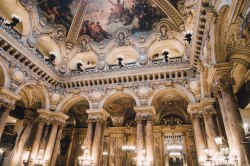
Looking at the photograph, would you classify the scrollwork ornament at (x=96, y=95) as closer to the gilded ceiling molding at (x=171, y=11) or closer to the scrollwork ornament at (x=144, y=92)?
the scrollwork ornament at (x=144, y=92)

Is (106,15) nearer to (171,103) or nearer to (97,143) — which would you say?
(171,103)

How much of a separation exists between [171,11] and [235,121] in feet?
33.7

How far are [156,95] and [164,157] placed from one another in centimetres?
547

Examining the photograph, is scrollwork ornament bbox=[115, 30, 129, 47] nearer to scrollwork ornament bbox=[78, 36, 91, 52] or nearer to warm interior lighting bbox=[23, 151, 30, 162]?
scrollwork ornament bbox=[78, 36, 91, 52]

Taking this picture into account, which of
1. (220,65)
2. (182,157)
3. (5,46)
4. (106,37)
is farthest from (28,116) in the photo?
(220,65)

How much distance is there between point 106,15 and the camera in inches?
647

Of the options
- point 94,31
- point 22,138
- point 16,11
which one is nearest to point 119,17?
point 94,31

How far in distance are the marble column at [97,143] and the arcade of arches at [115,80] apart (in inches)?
2.5

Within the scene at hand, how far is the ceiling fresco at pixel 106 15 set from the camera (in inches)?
608

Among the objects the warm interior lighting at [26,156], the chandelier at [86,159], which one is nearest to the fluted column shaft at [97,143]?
the chandelier at [86,159]

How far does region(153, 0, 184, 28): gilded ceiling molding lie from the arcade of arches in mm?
72

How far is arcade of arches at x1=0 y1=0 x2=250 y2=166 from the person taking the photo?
11.0 m

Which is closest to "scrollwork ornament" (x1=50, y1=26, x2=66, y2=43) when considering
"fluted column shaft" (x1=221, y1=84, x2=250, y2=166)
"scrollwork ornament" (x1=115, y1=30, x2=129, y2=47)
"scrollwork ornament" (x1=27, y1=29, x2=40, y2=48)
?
"scrollwork ornament" (x1=27, y1=29, x2=40, y2=48)

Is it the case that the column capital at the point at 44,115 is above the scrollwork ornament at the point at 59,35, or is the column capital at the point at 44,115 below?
below
